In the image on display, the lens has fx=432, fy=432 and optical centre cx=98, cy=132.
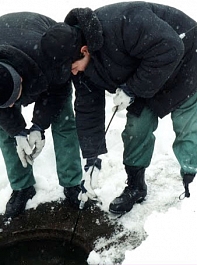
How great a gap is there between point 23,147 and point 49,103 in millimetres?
375

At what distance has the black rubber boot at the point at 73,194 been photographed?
3412 mm

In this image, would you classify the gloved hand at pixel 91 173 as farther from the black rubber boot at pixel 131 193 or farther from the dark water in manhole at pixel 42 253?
the dark water in manhole at pixel 42 253

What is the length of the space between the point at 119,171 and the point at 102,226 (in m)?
0.66

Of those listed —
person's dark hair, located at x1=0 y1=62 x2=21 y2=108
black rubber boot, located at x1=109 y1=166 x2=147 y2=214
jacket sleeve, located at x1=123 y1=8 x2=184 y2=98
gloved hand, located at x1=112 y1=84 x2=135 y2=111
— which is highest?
jacket sleeve, located at x1=123 y1=8 x2=184 y2=98

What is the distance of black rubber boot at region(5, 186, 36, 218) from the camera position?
3354 mm

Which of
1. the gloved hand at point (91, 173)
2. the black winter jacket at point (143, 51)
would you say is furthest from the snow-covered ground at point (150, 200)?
the black winter jacket at point (143, 51)

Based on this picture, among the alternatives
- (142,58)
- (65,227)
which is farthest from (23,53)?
(65,227)

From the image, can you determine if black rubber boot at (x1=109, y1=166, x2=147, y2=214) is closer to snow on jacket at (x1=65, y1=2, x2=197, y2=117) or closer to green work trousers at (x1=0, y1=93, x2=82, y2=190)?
green work trousers at (x1=0, y1=93, x2=82, y2=190)

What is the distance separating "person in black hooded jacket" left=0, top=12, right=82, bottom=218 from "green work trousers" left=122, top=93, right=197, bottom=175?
1.57 feet

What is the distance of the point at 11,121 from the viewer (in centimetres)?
299

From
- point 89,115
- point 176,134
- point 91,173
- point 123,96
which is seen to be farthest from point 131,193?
point 123,96

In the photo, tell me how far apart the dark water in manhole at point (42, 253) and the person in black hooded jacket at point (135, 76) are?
0.40 meters

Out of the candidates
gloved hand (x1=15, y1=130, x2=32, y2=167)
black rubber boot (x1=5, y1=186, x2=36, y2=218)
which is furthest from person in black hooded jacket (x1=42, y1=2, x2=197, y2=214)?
black rubber boot (x1=5, y1=186, x2=36, y2=218)

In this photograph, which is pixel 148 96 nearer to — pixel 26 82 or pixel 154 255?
pixel 26 82
